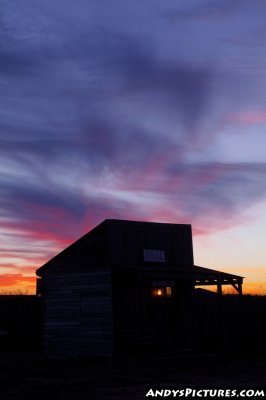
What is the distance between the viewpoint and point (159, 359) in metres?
23.5

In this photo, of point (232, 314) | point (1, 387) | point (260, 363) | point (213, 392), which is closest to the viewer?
point (213, 392)

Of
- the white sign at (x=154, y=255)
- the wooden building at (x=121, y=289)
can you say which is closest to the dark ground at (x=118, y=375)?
the wooden building at (x=121, y=289)

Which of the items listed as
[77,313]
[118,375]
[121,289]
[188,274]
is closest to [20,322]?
[77,313]

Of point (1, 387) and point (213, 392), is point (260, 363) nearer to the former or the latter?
point (213, 392)

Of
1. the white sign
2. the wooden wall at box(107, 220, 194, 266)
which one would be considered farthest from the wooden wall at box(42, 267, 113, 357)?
the white sign

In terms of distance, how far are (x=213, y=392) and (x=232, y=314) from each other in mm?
15101

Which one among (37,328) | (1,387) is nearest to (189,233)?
(37,328)

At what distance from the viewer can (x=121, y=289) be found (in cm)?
2531

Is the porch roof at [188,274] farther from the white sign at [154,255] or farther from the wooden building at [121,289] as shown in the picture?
the white sign at [154,255]

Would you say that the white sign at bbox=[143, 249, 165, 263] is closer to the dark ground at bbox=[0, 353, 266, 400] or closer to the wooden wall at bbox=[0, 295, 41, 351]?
the dark ground at bbox=[0, 353, 266, 400]

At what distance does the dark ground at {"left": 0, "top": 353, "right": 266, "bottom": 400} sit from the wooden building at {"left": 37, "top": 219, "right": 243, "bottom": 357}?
4.15 ft

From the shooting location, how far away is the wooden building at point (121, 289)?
24531 millimetres

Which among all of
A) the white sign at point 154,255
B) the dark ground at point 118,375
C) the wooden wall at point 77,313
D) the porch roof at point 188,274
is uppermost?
the white sign at point 154,255

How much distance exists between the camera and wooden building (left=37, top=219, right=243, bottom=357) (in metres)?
24.5
